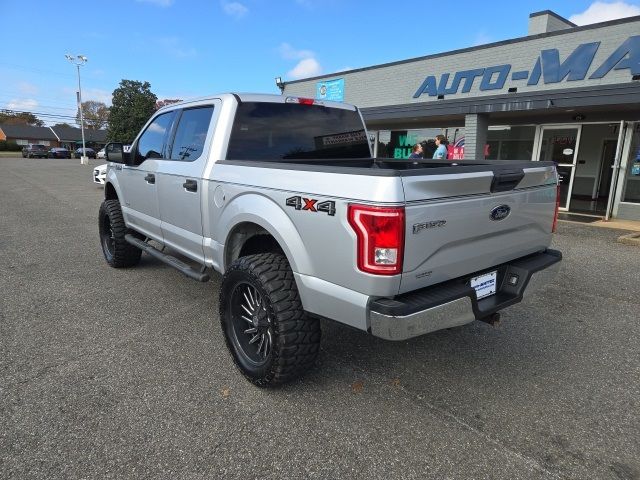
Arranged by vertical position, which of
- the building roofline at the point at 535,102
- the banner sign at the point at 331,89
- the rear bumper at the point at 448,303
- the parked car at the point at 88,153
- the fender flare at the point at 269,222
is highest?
the banner sign at the point at 331,89

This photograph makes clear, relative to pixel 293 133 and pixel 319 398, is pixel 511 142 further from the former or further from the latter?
pixel 319 398

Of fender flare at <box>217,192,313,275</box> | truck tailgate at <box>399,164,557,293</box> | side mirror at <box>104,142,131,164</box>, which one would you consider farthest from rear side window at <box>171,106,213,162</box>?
truck tailgate at <box>399,164,557,293</box>

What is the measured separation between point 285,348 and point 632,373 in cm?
260

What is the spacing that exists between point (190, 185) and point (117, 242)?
2.31 metres

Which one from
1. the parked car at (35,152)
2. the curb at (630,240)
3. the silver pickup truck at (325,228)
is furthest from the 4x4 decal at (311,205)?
the parked car at (35,152)

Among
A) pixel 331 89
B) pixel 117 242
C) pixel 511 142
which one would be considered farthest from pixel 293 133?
pixel 331 89

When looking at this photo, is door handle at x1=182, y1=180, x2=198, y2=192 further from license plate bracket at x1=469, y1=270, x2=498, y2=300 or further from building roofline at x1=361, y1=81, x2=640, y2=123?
building roofline at x1=361, y1=81, x2=640, y2=123

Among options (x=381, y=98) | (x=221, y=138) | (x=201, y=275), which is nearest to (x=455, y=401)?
(x=201, y=275)

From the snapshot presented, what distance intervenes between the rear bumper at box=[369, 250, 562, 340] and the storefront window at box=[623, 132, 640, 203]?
9.45 meters

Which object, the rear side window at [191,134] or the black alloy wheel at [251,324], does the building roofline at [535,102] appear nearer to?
the rear side window at [191,134]

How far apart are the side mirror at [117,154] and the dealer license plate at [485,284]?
4.00 m

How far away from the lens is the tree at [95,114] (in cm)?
10494

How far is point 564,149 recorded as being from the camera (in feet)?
39.2

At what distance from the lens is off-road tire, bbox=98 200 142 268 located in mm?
5441
